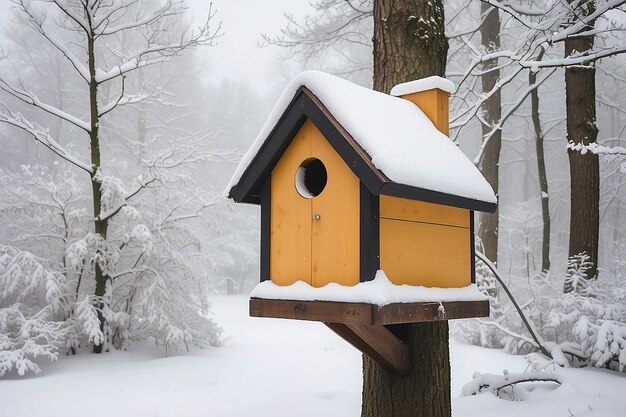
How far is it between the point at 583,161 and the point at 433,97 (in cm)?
519

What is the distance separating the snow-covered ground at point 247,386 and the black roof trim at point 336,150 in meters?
2.56

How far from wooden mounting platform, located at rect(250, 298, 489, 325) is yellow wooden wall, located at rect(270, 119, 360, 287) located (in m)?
0.14

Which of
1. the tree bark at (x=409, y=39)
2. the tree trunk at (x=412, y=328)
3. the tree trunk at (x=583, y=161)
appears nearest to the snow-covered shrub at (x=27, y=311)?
the tree trunk at (x=412, y=328)

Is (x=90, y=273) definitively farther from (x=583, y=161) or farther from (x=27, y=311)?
(x=583, y=161)

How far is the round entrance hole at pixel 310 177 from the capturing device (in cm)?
266

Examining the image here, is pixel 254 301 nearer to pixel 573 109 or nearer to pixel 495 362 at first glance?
pixel 495 362

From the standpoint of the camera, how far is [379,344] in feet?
9.29

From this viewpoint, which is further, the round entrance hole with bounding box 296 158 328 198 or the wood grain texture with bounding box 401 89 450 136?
the wood grain texture with bounding box 401 89 450 136

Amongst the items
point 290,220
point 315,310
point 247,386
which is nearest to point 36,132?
point 247,386

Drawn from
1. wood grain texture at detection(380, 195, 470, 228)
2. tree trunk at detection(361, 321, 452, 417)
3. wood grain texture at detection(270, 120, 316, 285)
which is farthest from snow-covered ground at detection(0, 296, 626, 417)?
wood grain texture at detection(270, 120, 316, 285)

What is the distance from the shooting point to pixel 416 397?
10.4 ft

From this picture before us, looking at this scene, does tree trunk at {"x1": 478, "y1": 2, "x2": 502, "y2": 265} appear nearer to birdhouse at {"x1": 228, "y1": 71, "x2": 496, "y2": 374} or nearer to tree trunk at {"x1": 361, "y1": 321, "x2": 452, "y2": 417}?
tree trunk at {"x1": 361, "y1": 321, "x2": 452, "y2": 417}

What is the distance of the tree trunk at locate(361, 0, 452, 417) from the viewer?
3191 mm

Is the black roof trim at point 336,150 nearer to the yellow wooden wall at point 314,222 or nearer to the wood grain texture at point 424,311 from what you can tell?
the yellow wooden wall at point 314,222
